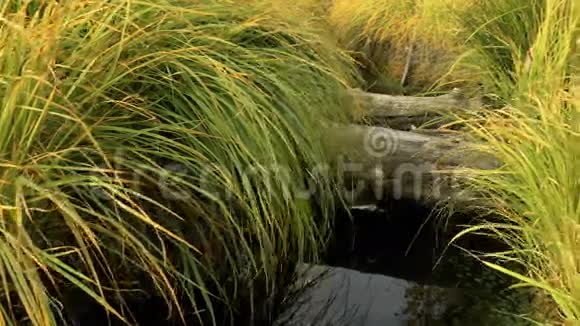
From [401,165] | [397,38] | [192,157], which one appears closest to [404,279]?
[401,165]

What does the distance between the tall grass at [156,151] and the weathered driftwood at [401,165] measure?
0.39m

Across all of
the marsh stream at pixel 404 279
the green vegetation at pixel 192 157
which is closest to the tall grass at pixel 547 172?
the green vegetation at pixel 192 157

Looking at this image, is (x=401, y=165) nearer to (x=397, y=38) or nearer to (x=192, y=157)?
(x=192, y=157)

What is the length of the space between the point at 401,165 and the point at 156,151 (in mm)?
1429

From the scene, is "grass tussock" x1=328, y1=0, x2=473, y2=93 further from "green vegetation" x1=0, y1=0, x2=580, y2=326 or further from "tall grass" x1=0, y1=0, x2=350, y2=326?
"tall grass" x1=0, y1=0, x2=350, y2=326

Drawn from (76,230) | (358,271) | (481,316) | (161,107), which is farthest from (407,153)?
(76,230)

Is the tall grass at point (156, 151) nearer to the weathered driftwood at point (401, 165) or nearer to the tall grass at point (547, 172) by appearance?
the weathered driftwood at point (401, 165)

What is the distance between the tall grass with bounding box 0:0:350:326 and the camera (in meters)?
1.62

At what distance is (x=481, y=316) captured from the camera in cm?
241

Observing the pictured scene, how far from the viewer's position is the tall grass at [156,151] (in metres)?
1.62

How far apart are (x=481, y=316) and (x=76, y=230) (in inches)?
56.8

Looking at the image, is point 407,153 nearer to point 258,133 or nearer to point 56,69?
point 258,133

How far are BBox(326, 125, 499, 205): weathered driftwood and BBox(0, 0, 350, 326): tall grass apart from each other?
0.39m

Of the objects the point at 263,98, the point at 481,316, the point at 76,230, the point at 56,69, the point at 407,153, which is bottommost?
the point at 481,316
